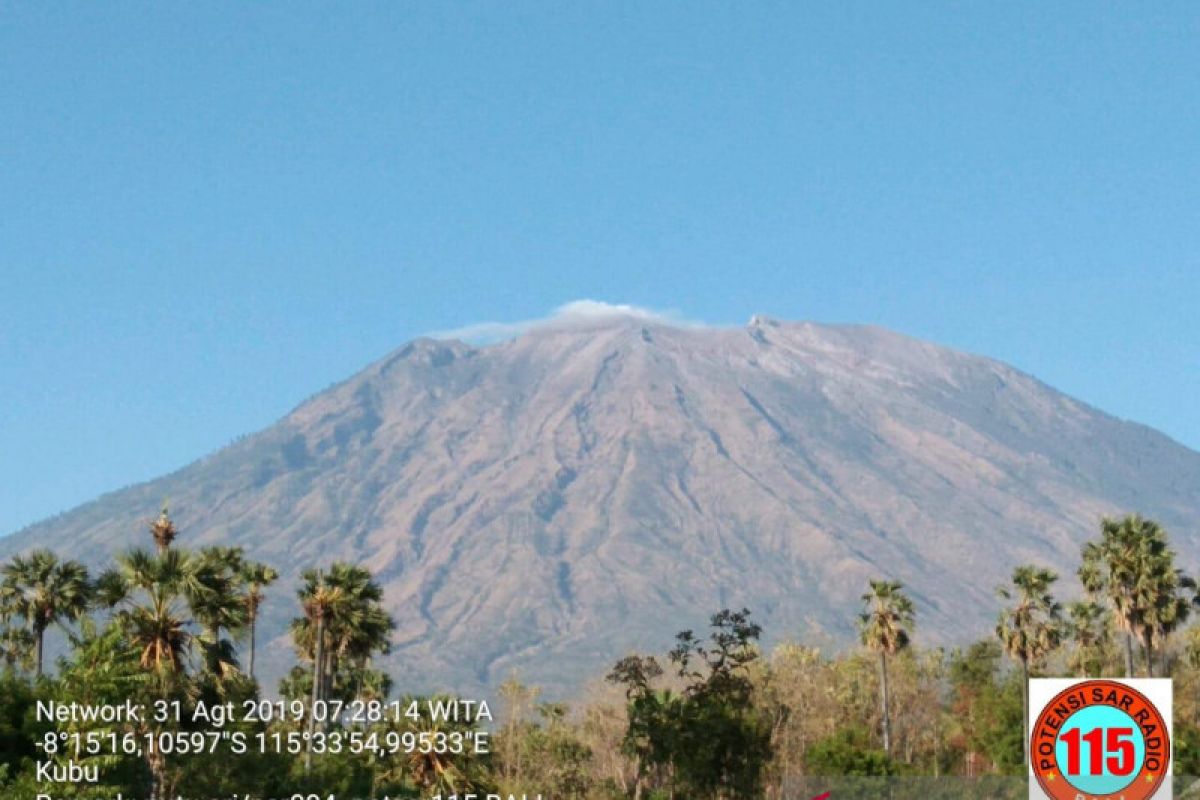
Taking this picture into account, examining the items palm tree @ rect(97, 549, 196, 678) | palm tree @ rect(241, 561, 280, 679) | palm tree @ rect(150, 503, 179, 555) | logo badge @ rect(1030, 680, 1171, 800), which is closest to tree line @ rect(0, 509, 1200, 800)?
palm tree @ rect(97, 549, 196, 678)

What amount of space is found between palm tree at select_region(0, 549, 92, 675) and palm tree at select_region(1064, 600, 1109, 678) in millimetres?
57704

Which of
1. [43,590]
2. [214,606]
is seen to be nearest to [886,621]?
[43,590]

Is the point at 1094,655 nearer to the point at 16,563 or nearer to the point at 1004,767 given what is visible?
the point at 1004,767

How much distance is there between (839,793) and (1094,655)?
71.7 meters

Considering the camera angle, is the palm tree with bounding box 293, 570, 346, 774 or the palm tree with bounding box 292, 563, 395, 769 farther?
the palm tree with bounding box 292, 563, 395, 769

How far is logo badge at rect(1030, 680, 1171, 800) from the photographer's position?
25031 millimetres

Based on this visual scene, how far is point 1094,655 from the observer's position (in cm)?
11675

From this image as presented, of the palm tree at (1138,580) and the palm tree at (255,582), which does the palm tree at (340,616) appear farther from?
the palm tree at (1138,580)

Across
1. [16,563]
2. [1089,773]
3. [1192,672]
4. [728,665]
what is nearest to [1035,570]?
[1192,672]

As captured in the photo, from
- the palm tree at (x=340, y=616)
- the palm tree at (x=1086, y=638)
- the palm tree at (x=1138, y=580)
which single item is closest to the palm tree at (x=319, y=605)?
the palm tree at (x=340, y=616)

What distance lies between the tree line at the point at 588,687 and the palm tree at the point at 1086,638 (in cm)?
26

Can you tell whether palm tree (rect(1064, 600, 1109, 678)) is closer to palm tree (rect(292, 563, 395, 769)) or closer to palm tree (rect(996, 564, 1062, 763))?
palm tree (rect(996, 564, 1062, 763))

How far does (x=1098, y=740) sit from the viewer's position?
25.5m

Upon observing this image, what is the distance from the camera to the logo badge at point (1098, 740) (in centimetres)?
2503
